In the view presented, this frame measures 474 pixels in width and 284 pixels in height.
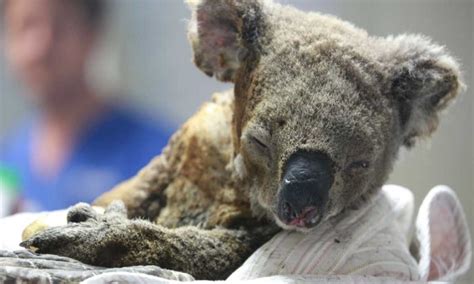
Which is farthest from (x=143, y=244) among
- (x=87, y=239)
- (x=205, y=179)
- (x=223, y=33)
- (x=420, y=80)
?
(x=420, y=80)

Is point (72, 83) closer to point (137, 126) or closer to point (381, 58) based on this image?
point (137, 126)

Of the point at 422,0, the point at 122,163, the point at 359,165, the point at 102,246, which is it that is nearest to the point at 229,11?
the point at 359,165

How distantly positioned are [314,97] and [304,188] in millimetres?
148

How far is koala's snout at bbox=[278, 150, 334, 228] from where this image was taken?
101 centimetres

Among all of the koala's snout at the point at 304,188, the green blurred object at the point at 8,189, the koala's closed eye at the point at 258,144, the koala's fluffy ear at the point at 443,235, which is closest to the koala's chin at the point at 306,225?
the koala's snout at the point at 304,188

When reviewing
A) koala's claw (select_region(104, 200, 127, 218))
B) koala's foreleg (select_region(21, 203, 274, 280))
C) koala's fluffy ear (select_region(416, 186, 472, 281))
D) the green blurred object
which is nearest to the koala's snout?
koala's foreleg (select_region(21, 203, 274, 280))

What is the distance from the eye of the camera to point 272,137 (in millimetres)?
1082

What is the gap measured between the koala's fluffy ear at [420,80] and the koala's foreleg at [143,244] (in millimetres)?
333

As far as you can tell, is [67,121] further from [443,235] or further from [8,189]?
[443,235]

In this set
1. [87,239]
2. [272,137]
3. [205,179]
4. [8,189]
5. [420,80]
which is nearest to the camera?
[87,239]

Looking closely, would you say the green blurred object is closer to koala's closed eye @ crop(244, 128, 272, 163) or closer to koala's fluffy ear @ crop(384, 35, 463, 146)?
koala's closed eye @ crop(244, 128, 272, 163)

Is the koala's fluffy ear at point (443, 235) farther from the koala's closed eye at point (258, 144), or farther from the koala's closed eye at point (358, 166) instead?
the koala's closed eye at point (258, 144)

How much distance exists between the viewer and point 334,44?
1.15m

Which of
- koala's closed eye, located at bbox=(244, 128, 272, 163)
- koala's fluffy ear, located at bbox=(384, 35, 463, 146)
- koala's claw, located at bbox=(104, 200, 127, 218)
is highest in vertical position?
koala's fluffy ear, located at bbox=(384, 35, 463, 146)
